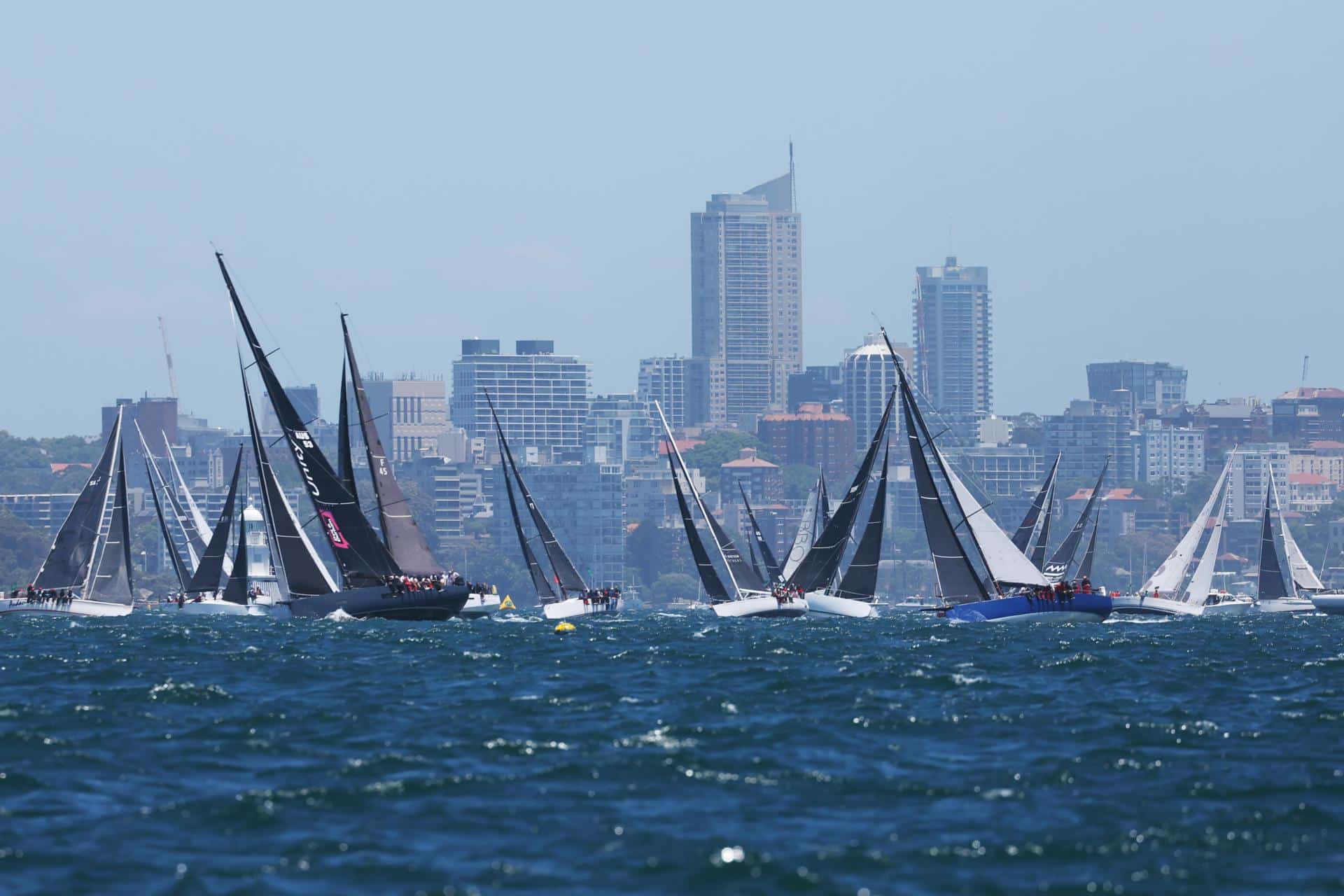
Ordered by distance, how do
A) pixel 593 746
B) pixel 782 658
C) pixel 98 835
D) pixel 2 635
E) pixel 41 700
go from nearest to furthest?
pixel 98 835 → pixel 593 746 → pixel 41 700 → pixel 782 658 → pixel 2 635

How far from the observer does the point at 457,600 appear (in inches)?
3300

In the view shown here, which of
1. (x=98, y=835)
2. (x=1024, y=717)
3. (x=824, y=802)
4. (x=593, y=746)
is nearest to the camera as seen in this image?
(x=98, y=835)

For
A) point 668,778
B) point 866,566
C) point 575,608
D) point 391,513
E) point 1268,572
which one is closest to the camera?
point 668,778

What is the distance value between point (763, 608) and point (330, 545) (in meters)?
26.6

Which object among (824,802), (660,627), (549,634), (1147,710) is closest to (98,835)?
(824,802)

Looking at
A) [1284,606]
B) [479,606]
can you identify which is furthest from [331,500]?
[1284,606]

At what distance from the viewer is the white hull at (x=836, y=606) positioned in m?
106

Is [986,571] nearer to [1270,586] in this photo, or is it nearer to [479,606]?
[479,606]

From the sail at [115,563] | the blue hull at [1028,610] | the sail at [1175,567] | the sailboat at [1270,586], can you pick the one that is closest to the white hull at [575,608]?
the sail at [115,563]

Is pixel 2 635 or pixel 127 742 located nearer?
pixel 127 742

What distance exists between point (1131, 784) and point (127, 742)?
15191 mm

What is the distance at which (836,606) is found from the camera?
10625cm

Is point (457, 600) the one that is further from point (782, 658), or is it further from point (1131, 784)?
point (1131, 784)

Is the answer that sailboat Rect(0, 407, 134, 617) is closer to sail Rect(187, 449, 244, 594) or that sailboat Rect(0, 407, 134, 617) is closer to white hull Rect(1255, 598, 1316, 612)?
sail Rect(187, 449, 244, 594)
